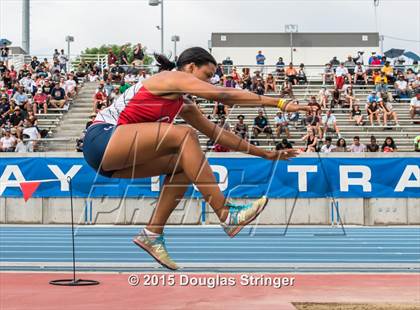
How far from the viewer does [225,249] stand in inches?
585

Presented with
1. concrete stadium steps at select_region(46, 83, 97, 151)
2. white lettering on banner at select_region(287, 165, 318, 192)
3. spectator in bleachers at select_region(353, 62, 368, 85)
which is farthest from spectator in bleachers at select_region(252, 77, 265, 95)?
concrete stadium steps at select_region(46, 83, 97, 151)

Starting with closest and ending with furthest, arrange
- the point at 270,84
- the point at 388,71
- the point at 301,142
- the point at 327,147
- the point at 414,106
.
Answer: the point at 301,142, the point at 327,147, the point at 414,106, the point at 270,84, the point at 388,71

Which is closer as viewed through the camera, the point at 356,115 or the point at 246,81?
the point at 356,115

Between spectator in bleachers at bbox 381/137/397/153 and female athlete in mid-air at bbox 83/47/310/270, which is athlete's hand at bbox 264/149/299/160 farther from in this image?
spectator in bleachers at bbox 381/137/397/153

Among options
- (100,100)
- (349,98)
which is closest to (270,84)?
(349,98)

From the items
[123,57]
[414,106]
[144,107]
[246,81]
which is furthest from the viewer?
[123,57]

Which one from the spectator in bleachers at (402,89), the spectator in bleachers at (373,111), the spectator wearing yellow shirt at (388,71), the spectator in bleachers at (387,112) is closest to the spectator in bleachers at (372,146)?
the spectator in bleachers at (373,111)

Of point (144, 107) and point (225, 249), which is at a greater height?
point (144, 107)

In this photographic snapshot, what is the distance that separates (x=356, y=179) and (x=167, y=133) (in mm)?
15278

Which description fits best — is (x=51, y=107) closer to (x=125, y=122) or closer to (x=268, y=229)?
(x=268, y=229)

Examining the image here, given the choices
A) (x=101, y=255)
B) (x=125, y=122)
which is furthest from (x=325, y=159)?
(x=125, y=122)

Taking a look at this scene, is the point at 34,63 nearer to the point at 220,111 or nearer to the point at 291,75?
the point at 291,75

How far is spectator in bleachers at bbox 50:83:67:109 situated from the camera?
22188 mm

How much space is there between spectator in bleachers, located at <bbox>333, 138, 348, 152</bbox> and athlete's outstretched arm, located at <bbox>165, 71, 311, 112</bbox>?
571 inches
